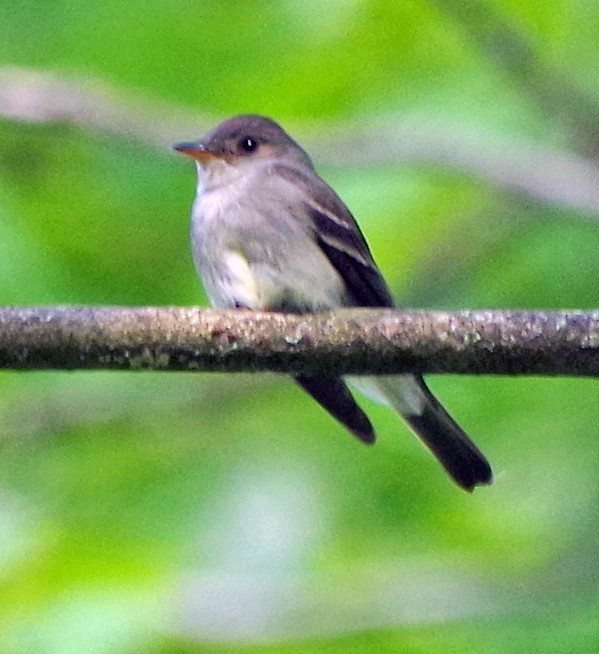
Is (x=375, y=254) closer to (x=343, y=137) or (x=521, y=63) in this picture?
(x=343, y=137)

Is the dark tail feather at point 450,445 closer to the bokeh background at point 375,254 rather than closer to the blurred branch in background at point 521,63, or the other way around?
the bokeh background at point 375,254

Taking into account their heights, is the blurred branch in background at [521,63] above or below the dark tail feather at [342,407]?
above

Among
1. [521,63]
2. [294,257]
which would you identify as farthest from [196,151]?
[521,63]

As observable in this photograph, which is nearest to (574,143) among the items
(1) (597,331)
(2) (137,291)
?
(2) (137,291)

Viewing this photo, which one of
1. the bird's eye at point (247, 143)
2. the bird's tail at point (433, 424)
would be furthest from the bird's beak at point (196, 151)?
the bird's tail at point (433, 424)

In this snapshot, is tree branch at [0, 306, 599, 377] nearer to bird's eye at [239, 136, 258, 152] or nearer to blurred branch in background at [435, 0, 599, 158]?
bird's eye at [239, 136, 258, 152]

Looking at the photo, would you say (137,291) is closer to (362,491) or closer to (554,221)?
(362,491)

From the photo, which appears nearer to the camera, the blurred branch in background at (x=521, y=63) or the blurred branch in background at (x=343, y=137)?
the blurred branch in background at (x=521, y=63)
